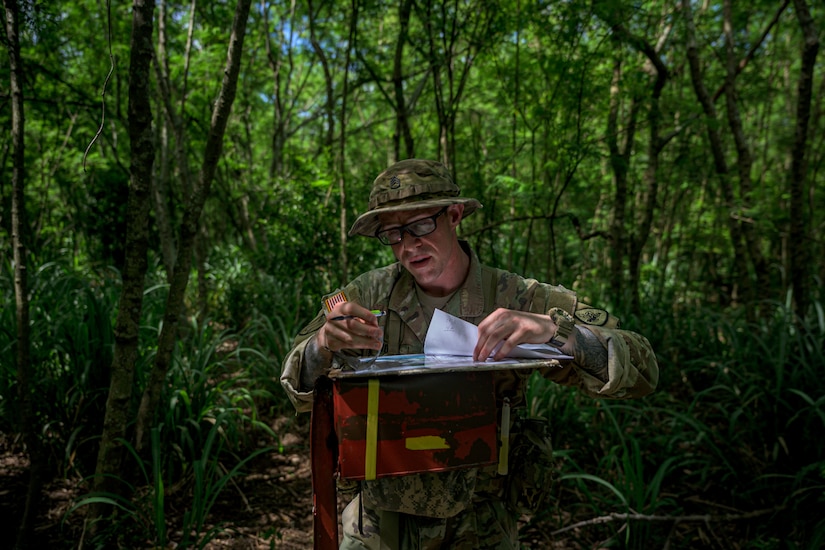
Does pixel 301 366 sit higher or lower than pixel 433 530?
higher

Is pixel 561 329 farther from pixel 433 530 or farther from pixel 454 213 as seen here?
pixel 433 530

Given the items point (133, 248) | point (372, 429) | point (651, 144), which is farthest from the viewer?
point (651, 144)

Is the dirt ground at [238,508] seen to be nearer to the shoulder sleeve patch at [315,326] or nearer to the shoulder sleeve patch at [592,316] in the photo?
the shoulder sleeve patch at [315,326]

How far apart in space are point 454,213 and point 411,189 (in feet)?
0.61

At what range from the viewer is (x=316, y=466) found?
1.28 m

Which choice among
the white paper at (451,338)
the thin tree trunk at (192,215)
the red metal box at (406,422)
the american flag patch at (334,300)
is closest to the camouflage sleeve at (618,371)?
the white paper at (451,338)

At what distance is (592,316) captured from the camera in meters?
1.44

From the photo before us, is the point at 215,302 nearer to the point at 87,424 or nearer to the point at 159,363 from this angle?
the point at 87,424

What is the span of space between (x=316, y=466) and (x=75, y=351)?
221 cm

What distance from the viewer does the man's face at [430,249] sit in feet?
5.18

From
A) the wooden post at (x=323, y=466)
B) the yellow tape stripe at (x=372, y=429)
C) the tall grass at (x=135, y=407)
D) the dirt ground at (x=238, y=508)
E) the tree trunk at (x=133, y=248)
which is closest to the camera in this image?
the yellow tape stripe at (x=372, y=429)

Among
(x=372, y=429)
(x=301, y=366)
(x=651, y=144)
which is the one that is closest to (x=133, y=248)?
(x=301, y=366)

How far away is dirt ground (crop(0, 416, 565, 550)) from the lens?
231cm

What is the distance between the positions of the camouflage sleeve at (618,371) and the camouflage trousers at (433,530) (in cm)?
48
